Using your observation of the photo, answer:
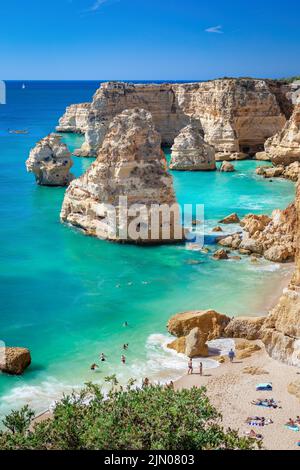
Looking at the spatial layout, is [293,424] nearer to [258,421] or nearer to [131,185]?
[258,421]

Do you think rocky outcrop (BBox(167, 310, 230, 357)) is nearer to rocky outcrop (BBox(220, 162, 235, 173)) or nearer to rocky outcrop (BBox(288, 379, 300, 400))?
rocky outcrop (BBox(288, 379, 300, 400))

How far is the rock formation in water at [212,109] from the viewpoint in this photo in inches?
2662

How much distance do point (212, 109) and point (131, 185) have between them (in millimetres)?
39136

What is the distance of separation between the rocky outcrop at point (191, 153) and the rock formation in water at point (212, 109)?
6.55m

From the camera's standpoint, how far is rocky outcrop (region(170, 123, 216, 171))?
195ft

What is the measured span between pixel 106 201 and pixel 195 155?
27.4m

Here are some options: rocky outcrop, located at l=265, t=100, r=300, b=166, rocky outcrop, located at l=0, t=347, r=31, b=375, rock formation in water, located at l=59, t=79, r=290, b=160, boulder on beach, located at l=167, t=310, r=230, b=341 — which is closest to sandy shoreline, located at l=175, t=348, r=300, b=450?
boulder on beach, located at l=167, t=310, r=230, b=341

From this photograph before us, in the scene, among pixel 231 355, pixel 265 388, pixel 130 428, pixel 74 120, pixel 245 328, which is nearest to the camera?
pixel 130 428

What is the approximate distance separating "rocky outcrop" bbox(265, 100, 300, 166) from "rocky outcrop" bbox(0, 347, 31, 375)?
41944 mm

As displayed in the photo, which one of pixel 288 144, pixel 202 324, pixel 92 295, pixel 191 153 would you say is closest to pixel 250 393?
pixel 202 324

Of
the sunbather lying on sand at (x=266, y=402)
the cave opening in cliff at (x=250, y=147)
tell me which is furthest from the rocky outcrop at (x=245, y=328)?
the cave opening in cliff at (x=250, y=147)

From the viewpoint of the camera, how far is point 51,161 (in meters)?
51.9

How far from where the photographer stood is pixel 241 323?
894 inches

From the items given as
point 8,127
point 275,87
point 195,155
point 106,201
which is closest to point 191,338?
point 106,201
